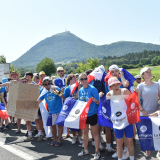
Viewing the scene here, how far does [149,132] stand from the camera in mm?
3828

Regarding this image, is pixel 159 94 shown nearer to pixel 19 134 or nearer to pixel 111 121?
pixel 111 121

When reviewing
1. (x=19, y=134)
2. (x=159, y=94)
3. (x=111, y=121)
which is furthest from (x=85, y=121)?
(x=19, y=134)

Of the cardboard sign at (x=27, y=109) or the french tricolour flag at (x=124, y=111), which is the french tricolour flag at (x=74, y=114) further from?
the cardboard sign at (x=27, y=109)

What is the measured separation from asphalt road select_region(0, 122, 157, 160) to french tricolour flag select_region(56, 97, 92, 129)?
2.50 ft

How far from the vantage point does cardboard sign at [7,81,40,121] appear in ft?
19.4

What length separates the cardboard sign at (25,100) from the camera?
5.93 m

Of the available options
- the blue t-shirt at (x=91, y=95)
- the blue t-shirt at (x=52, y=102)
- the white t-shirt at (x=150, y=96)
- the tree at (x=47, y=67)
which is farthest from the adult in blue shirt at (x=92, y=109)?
the tree at (x=47, y=67)

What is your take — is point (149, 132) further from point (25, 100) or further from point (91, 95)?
point (25, 100)

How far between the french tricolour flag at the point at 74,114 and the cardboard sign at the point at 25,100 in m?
1.48

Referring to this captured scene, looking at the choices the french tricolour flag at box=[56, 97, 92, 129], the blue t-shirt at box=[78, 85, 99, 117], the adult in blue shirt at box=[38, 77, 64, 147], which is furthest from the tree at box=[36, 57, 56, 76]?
the blue t-shirt at box=[78, 85, 99, 117]

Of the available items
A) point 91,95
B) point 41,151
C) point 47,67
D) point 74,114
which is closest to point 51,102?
point 74,114

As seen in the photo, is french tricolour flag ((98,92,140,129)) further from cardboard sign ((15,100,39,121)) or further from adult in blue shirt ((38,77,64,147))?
cardboard sign ((15,100,39,121))

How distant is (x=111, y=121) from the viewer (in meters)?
3.97

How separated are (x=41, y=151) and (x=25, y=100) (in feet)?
5.50
